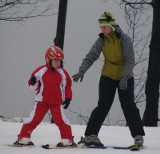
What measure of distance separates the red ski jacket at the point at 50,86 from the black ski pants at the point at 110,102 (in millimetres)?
470

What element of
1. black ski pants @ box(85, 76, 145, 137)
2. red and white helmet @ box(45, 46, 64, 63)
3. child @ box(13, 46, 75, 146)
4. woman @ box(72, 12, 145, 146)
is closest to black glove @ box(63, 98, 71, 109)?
child @ box(13, 46, 75, 146)

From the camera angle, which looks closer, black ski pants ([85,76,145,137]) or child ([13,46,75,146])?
child ([13,46,75,146])

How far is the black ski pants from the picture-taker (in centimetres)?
622

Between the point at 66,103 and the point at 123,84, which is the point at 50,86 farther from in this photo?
the point at 123,84

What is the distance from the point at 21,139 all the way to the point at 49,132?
232cm

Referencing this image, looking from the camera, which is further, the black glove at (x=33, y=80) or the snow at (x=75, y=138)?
the black glove at (x=33, y=80)

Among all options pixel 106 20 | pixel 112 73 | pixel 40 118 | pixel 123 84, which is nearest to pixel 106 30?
pixel 106 20

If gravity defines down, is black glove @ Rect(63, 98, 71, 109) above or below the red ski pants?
above

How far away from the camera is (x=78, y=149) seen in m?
5.85

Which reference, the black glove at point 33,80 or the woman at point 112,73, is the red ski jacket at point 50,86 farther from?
the woman at point 112,73

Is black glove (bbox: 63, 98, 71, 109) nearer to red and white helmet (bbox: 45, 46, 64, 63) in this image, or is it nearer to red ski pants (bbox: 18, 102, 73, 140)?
red ski pants (bbox: 18, 102, 73, 140)

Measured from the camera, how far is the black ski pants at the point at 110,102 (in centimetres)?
622

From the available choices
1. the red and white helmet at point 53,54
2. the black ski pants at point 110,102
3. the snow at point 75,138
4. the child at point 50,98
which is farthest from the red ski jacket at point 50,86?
the snow at point 75,138

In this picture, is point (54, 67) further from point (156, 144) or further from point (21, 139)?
point (156, 144)
